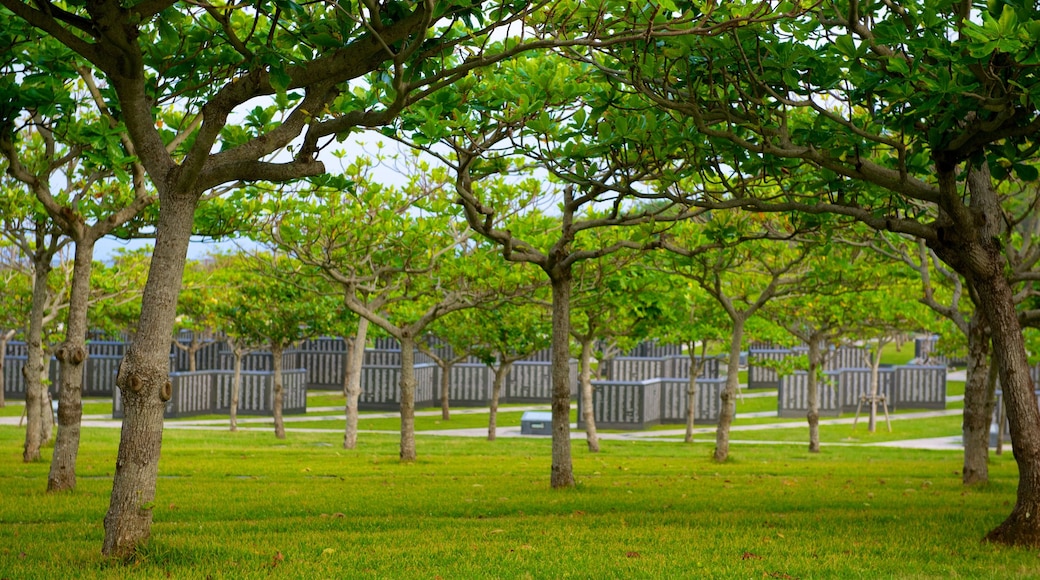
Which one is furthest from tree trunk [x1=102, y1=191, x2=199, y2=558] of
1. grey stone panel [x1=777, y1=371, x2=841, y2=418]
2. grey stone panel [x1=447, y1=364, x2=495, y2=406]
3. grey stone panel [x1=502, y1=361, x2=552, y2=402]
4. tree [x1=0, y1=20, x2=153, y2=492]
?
grey stone panel [x1=502, y1=361, x2=552, y2=402]

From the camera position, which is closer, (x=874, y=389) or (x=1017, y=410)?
(x=1017, y=410)

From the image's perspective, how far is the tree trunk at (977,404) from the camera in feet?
44.7

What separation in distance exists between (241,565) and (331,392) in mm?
36671

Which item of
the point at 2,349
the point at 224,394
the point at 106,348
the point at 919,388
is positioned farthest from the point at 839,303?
the point at 106,348

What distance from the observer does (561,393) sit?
12.7m

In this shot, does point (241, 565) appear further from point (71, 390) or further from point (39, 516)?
point (71, 390)

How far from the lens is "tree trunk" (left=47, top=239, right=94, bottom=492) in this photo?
10859 mm

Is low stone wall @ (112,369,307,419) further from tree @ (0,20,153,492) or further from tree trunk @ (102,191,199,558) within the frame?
tree trunk @ (102,191,199,558)

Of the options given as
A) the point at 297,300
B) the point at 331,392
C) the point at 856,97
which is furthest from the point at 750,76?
the point at 331,392

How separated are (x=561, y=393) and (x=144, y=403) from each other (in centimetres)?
667

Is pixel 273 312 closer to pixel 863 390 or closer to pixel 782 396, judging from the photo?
pixel 782 396

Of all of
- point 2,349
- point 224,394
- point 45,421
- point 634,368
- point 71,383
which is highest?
point 71,383

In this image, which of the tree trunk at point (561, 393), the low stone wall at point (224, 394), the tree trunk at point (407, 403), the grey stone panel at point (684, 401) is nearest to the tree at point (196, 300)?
the low stone wall at point (224, 394)

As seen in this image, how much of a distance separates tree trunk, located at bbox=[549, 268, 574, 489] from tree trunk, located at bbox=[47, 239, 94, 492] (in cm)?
573
